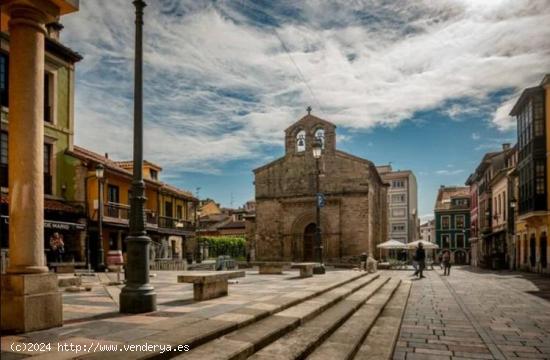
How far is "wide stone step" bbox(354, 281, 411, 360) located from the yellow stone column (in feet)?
13.1

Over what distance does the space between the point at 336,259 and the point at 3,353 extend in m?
29.0

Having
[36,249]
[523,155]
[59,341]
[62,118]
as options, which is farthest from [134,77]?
[523,155]

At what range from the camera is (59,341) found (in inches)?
163

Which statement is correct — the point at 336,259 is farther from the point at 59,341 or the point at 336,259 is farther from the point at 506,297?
→ the point at 59,341

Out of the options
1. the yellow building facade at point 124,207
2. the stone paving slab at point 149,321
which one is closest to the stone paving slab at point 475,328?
the stone paving slab at point 149,321

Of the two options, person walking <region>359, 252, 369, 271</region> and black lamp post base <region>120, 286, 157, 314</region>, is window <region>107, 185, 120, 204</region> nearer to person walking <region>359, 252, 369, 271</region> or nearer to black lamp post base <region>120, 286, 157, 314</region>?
person walking <region>359, 252, 369, 271</region>

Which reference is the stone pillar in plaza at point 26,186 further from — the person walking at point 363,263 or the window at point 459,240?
the window at point 459,240

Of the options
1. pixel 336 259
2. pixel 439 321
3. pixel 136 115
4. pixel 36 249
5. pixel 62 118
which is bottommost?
pixel 336 259

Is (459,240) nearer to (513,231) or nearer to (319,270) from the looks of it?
(513,231)

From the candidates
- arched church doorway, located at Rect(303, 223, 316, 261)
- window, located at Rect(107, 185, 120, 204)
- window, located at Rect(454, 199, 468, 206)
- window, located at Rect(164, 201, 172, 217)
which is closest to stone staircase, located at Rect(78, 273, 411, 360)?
window, located at Rect(107, 185, 120, 204)

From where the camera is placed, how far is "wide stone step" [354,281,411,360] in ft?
18.0

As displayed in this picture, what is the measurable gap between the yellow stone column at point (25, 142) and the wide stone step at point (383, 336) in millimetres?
4006

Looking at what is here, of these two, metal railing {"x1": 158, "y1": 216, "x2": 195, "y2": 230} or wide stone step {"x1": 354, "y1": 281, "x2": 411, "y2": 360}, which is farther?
metal railing {"x1": 158, "y1": 216, "x2": 195, "y2": 230}

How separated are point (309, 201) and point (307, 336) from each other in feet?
92.5
